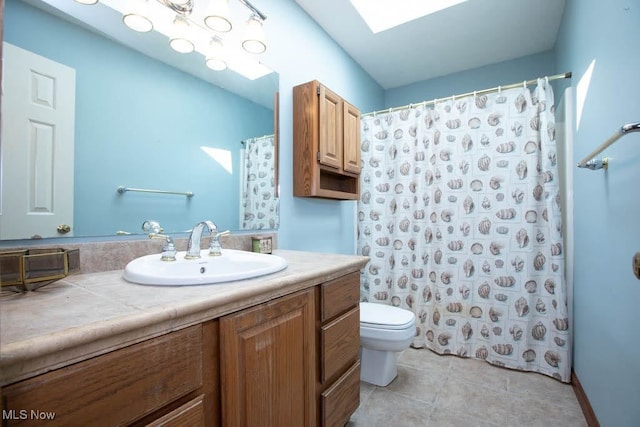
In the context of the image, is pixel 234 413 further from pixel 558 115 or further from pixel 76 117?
pixel 558 115

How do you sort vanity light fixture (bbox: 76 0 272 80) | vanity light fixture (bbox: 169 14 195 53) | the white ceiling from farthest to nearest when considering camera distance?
the white ceiling
vanity light fixture (bbox: 169 14 195 53)
vanity light fixture (bbox: 76 0 272 80)

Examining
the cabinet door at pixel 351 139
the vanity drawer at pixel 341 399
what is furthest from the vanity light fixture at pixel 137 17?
the vanity drawer at pixel 341 399

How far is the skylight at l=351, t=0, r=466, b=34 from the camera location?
6.50 ft

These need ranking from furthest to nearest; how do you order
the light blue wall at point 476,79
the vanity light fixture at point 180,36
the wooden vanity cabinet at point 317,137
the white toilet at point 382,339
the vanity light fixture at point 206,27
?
the light blue wall at point 476,79 → the wooden vanity cabinet at point 317,137 → the white toilet at point 382,339 → the vanity light fixture at point 180,36 → the vanity light fixture at point 206,27

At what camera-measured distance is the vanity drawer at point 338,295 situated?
1148mm

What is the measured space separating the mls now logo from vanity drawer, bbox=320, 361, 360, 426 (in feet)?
2.92

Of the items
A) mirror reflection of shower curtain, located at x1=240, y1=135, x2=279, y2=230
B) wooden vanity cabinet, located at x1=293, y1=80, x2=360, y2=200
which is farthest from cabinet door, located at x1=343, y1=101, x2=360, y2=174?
mirror reflection of shower curtain, located at x1=240, y1=135, x2=279, y2=230

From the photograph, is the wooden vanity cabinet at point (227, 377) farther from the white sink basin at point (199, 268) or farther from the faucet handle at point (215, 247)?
the faucet handle at point (215, 247)

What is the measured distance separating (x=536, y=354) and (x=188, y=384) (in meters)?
2.17

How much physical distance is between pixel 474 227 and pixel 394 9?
5.32ft

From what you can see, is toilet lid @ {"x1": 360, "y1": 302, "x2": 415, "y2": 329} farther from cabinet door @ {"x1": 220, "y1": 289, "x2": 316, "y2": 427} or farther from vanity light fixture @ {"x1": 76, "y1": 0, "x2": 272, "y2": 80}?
vanity light fixture @ {"x1": 76, "y1": 0, "x2": 272, "y2": 80}

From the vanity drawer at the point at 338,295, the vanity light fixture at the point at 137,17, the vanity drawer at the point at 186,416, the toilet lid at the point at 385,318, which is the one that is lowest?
the toilet lid at the point at 385,318

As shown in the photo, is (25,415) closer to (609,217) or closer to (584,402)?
(609,217)

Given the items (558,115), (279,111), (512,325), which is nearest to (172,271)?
(279,111)
